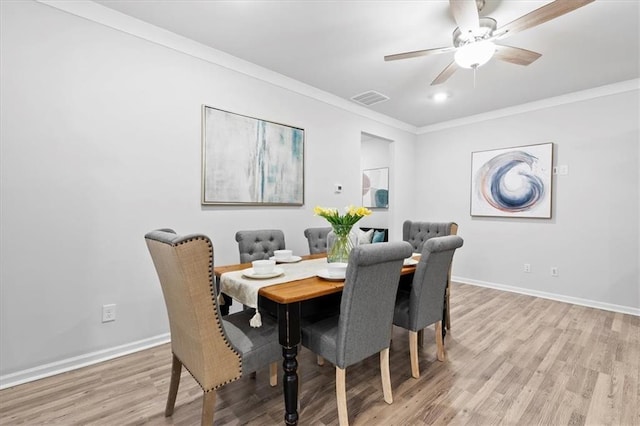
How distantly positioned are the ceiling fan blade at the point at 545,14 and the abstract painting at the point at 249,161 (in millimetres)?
2138

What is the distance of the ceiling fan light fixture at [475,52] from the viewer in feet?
6.79

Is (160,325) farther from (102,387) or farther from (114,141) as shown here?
(114,141)

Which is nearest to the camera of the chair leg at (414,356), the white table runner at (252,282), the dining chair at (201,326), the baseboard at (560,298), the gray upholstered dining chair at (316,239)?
the dining chair at (201,326)

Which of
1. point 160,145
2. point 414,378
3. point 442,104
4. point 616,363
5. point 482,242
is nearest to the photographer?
point 414,378

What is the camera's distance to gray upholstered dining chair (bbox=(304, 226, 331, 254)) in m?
3.05

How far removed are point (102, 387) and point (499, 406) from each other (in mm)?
2428

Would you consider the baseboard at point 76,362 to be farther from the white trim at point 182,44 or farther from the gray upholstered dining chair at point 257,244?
the white trim at point 182,44

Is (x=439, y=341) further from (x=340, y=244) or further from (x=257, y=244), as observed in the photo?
(x=257, y=244)

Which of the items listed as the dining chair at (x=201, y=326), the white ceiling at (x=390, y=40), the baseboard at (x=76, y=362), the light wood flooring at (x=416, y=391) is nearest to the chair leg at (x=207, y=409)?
the dining chair at (x=201, y=326)

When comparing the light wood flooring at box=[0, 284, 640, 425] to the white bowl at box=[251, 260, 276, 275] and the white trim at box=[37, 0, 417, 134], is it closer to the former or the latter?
the white bowl at box=[251, 260, 276, 275]

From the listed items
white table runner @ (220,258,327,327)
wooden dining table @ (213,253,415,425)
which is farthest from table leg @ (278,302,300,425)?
white table runner @ (220,258,327,327)

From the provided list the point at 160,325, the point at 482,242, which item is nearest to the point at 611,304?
the point at 482,242

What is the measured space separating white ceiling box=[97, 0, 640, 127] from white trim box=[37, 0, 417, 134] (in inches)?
2.4

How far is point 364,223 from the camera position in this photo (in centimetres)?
609
